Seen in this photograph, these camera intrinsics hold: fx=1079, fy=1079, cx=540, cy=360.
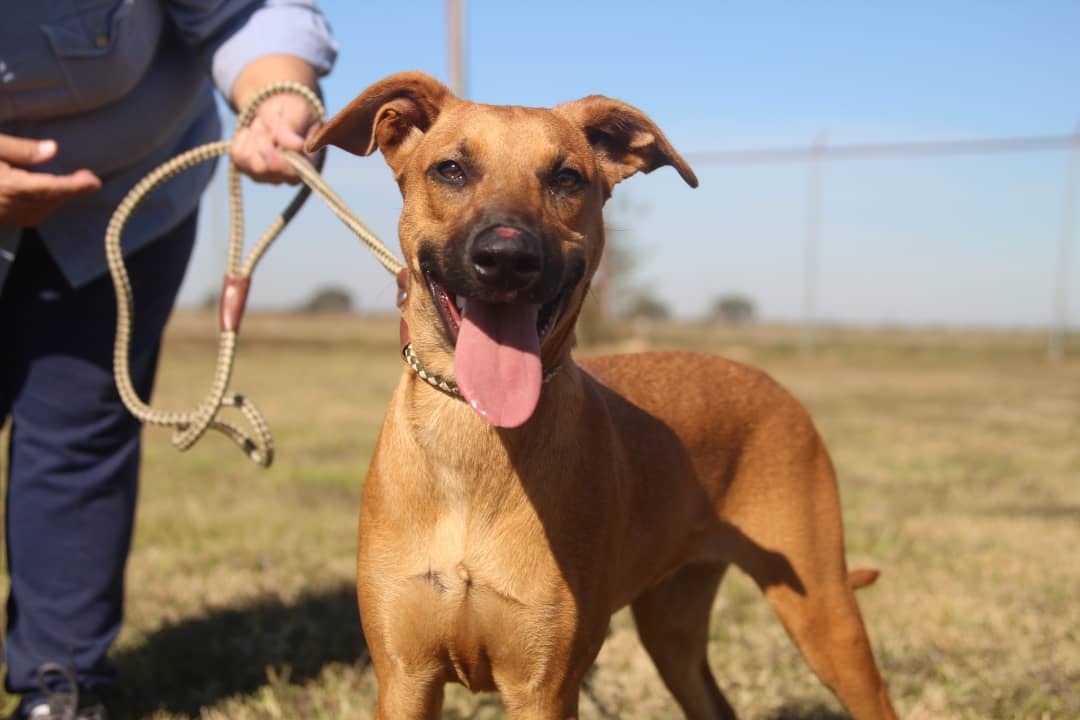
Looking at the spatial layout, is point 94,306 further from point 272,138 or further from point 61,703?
point 61,703

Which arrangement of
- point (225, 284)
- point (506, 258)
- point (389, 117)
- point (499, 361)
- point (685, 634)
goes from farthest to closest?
1. point (685, 634)
2. point (225, 284)
3. point (389, 117)
4. point (499, 361)
5. point (506, 258)

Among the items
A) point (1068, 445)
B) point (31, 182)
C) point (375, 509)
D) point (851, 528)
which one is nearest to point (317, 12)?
point (31, 182)

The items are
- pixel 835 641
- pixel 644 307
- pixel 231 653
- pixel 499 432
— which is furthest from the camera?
pixel 644 307

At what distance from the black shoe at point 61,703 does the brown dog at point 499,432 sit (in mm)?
1445

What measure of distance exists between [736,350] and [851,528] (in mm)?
15059

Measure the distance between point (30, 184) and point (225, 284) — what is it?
677 mm

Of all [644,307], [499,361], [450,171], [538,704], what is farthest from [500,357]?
[644,307]

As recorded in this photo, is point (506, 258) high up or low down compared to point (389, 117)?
down

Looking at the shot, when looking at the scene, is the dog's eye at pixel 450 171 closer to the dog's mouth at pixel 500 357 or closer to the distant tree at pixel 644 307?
the dog's mouth at pixel 500 357

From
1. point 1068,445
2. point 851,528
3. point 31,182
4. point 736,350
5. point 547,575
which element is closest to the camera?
point 547,575

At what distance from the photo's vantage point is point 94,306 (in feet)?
11.9

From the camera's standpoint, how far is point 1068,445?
33.7 feet

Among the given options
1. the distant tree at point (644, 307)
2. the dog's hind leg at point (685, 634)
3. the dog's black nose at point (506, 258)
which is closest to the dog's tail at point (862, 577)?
the dog's hind leg at point (685, 634)

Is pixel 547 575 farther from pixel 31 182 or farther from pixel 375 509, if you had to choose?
pixel 31 182
